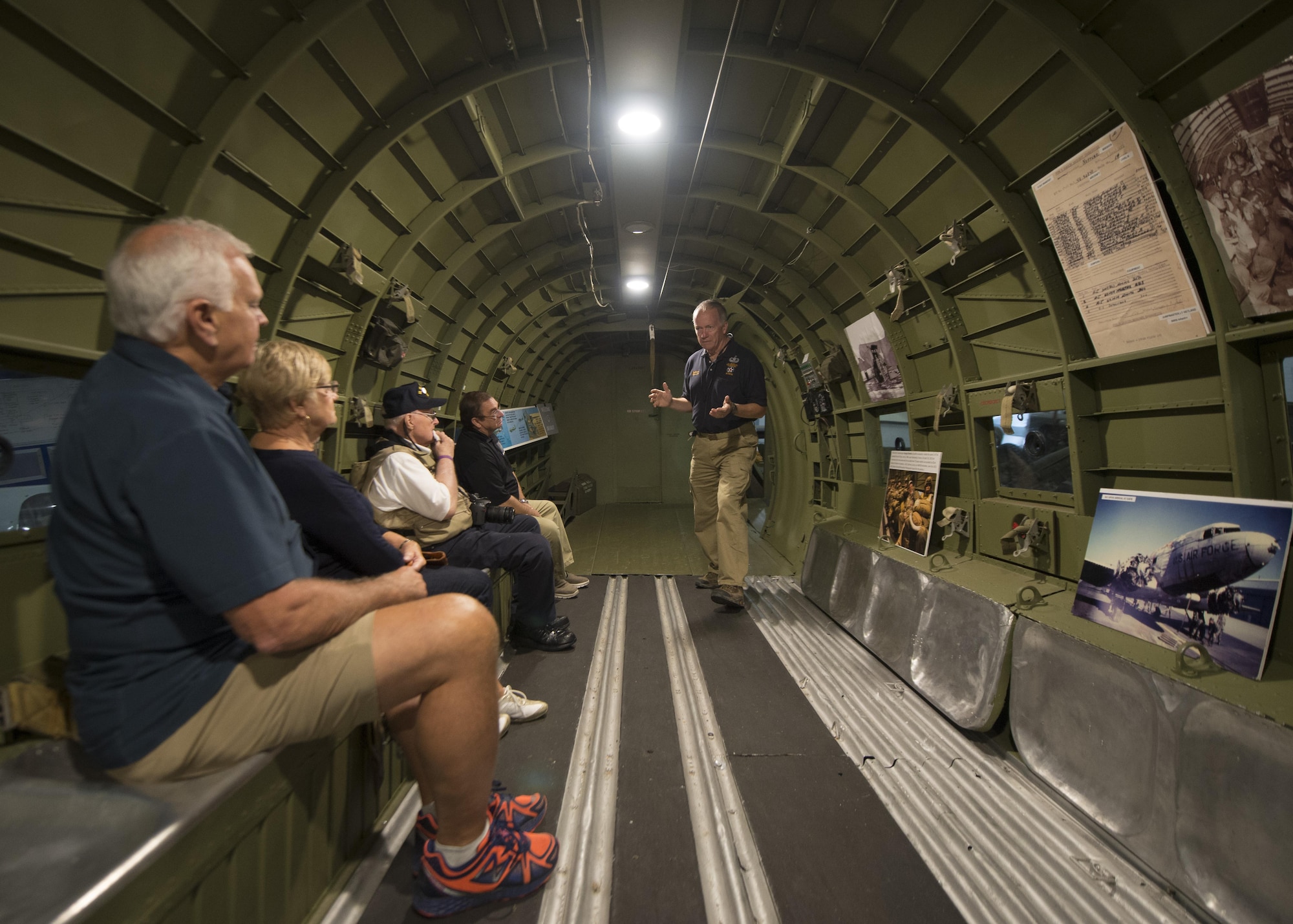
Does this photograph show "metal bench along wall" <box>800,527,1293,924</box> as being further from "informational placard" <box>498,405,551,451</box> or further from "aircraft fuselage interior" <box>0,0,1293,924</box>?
"informational placard" <box>498,405,551,451</box>

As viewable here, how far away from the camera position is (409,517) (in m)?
2.84

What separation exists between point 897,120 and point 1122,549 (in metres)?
2.77

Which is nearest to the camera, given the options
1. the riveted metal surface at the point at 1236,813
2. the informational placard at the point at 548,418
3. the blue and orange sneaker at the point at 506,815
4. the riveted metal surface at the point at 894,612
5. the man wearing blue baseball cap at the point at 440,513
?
the riveted metal surface at the point at 1236,813

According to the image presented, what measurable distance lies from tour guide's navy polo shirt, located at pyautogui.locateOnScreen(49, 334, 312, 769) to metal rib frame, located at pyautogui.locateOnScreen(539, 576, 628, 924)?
1211 mm

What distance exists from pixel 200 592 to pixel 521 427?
728 centimetres

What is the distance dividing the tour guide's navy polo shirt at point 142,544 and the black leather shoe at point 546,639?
7.84ft

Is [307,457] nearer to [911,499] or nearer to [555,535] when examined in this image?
[555,535]

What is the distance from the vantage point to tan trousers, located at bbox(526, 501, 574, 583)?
14.7 ft

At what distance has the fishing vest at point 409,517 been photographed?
9.00 feet

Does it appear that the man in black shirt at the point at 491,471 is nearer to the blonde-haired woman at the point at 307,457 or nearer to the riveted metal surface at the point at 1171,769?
the blonde-haired woman at the point at 307,457

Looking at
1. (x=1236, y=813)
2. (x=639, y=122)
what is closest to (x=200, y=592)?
(x=1236, y=813)

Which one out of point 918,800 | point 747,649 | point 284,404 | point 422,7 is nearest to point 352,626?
point 284,404

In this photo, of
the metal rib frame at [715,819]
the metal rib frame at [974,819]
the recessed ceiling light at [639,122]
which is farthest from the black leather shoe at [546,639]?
the recessed ceiling light at [639,122]

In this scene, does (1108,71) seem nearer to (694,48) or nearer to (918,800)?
(694,48)
